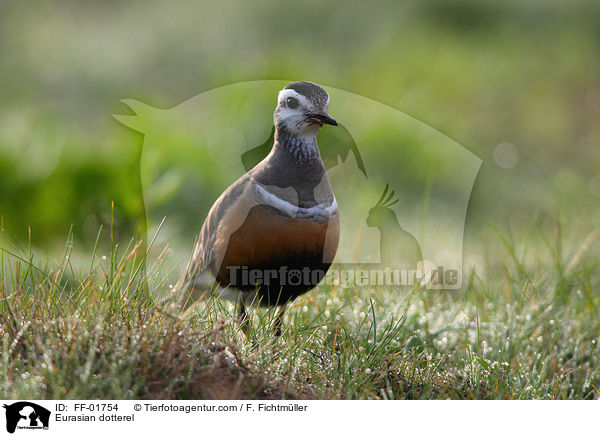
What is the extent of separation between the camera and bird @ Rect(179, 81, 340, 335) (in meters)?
3.49

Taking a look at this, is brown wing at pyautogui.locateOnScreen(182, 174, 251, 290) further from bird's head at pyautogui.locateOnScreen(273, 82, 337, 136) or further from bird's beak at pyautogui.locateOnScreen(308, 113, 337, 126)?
bird's beak at pyautogui.locateOnScreen(308, 113, 337, 126)

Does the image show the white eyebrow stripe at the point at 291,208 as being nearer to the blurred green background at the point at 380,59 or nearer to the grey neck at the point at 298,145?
the grey neck at the point at 298,145

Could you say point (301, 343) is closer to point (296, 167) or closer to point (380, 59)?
point (296, 167)

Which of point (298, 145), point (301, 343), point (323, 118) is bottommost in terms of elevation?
point (301, 343)

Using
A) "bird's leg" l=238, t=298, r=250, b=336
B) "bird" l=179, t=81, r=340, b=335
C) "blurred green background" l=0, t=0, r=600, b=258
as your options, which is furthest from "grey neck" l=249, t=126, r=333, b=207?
"blurred green background" l=0, t=0, r=600, b=258

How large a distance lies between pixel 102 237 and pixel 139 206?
37 cm

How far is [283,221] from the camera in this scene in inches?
137

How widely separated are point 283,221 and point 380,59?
7.09m

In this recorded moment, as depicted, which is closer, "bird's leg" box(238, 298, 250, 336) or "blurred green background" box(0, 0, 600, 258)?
"bird's leg" box(238, 298, 250, 336)

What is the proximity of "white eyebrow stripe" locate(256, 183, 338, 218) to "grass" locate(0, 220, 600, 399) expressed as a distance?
1.66 feet

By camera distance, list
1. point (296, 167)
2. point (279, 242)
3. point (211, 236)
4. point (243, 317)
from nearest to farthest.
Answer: point (243, 317)
point (279, 242)
point (296, 167)
point (211, 236)

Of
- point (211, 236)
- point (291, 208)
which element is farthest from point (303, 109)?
point (211, 236)
